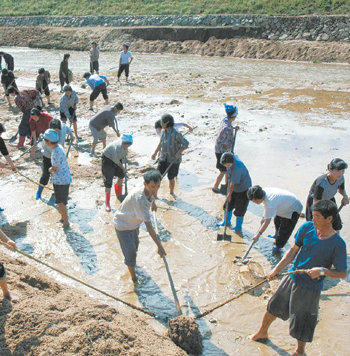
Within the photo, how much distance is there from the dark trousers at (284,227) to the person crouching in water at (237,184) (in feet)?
2.08

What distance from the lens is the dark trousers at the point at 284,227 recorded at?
17.0 ft

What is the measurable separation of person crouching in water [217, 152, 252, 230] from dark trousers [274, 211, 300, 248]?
2.08ft

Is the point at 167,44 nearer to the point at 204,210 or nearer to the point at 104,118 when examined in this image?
the point at 104,118

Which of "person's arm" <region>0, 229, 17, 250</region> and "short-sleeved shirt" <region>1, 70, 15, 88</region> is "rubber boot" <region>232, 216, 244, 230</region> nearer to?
"person's arm" <region>0, 229, 17, 250</region>

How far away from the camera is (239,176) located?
5.63m

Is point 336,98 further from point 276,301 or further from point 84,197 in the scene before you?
point 276,301

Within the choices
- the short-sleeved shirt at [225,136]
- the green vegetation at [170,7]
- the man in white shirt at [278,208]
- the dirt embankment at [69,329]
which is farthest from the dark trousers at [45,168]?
the green vegetation at [170,7]

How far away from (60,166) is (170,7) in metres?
29.6

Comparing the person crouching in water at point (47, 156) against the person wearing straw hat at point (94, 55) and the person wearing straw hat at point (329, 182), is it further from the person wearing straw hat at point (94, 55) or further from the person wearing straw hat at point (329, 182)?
the person wearing straw hat at point (94, 55)

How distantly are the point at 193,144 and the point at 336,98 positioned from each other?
22.8 ft

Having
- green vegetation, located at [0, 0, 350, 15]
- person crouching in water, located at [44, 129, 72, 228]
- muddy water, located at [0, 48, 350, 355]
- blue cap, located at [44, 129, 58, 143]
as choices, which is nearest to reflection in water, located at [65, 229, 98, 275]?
muddy water, located at [0, 48, 350, 355]

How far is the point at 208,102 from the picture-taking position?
13.2 m

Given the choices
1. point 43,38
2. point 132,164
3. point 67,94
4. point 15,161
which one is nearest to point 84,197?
point 132,164

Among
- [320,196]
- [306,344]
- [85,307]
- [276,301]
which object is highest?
[320,196]
